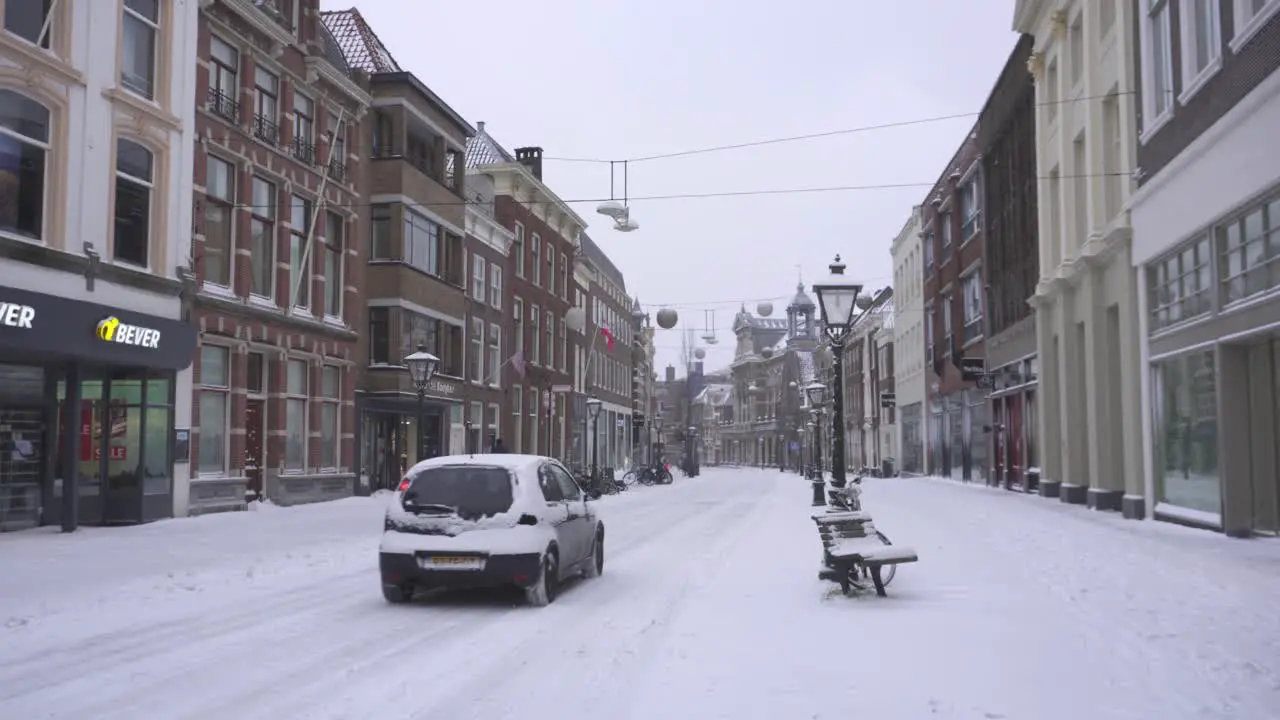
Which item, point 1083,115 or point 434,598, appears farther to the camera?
point 1083,115

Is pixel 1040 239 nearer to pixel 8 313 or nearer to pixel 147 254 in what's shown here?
pixel 147 254

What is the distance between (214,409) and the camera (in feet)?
77.5

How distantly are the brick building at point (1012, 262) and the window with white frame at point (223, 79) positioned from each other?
20.6m

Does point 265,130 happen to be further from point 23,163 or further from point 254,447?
point 23,163

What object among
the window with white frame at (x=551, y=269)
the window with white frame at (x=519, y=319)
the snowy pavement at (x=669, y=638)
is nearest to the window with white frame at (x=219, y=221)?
the snowy pavement at (x=669, y=638)

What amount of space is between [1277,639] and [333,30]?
31864mm

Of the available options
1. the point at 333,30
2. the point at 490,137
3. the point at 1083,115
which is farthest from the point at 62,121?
the point at 490,137

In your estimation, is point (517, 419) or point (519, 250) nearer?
point (517, 419)

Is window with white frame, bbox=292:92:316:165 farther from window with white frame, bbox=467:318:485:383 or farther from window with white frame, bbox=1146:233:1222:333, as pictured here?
window with white frame, bbox=1146:233:1222:333

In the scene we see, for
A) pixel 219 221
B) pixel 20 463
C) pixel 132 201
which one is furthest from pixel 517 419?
pixel 20 463

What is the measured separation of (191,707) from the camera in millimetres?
6605

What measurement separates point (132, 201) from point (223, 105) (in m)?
4.20

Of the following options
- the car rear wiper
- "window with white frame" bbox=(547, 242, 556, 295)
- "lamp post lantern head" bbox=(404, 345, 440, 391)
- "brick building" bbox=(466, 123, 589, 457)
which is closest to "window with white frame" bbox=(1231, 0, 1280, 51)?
the car rear wiper

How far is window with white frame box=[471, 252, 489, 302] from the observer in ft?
129
